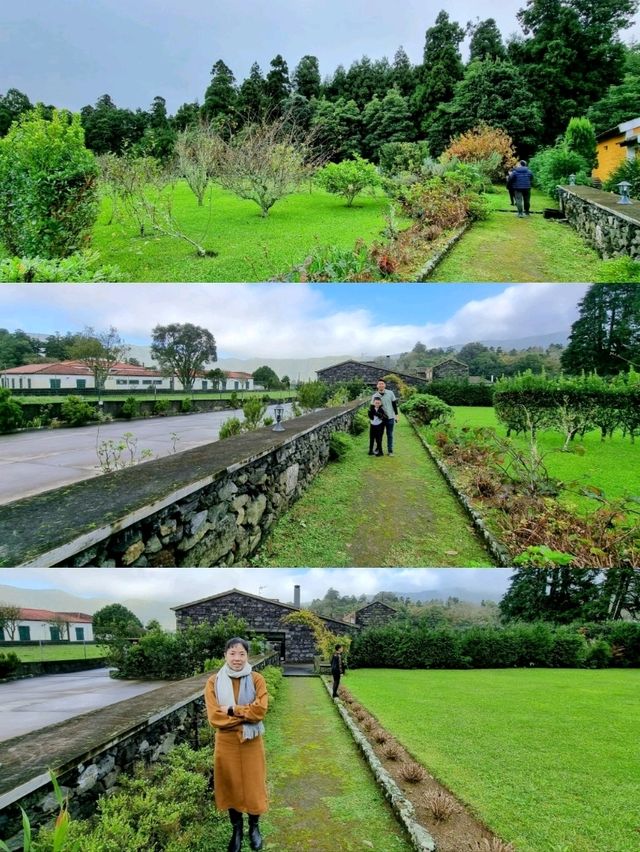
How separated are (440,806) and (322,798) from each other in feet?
3.60

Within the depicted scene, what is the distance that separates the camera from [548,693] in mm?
9820

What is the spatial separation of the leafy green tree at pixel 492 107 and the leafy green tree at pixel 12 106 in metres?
5.40

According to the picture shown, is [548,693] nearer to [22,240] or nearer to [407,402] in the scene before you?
[407,402]

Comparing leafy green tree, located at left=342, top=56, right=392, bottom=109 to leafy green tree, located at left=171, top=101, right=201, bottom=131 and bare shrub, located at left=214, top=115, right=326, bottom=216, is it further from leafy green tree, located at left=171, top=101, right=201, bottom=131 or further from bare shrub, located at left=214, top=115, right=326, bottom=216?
leafy green tree, located at left=171, top=101, right=201, bottom=131

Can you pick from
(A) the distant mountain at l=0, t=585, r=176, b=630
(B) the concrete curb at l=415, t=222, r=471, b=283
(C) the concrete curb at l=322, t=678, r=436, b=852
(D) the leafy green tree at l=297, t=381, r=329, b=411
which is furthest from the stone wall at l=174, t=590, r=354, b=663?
(B) the concrete curb at l=415, t=222, r=471, b=283

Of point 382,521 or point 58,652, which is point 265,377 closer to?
point 382,521

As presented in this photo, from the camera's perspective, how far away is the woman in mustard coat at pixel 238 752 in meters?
3.83

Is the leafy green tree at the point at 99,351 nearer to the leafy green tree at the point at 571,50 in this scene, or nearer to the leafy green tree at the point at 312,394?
the leafy green tree at the point at 312,394

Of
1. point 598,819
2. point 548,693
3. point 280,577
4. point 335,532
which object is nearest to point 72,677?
point 280,577

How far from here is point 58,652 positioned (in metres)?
6.85

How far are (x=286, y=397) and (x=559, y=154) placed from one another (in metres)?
5.67

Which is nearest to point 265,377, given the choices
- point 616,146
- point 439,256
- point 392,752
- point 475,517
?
point 475,517

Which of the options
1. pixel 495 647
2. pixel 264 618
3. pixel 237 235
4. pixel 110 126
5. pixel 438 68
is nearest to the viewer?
pixel 237 235

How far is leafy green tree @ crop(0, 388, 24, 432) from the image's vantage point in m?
4.79
